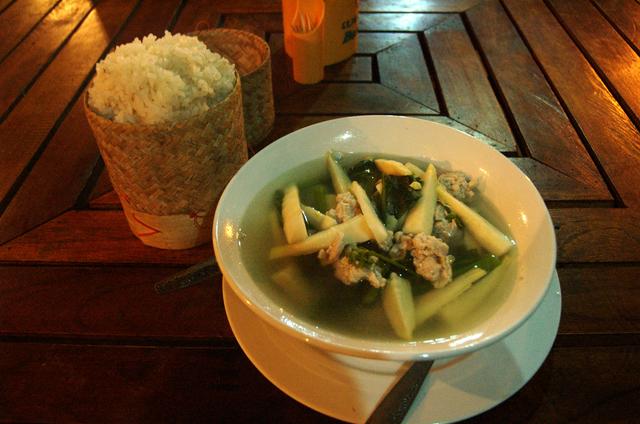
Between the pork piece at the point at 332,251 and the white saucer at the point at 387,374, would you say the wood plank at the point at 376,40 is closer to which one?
the pork piece at the point at 332,251

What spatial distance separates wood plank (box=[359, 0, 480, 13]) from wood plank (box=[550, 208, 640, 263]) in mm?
1144

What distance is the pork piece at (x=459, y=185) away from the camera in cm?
91

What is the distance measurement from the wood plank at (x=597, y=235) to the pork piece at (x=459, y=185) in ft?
0.71

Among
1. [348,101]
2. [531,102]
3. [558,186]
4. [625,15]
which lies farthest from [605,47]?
[348,101]

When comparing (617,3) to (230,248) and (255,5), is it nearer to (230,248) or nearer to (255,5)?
(255,5)

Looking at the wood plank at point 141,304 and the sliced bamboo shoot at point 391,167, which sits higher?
the sliced bamboo shoot at point 391,167

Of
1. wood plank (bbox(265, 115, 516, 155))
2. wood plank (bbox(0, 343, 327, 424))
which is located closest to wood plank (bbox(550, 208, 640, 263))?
wood plank (bbox(265, 115, 516, 155))

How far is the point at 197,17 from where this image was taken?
1739 millimetres

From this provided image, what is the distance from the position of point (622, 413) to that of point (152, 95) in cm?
89

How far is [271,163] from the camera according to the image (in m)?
0.91

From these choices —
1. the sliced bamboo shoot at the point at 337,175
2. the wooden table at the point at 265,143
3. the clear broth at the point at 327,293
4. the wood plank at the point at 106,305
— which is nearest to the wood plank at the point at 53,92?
the wooden table at the point at 265,143

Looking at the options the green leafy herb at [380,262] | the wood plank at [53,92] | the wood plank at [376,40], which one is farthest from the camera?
the wood plank at [376,40]

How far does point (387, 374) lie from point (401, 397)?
46 mm

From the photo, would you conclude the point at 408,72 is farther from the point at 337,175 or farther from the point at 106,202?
the point at 106,202
